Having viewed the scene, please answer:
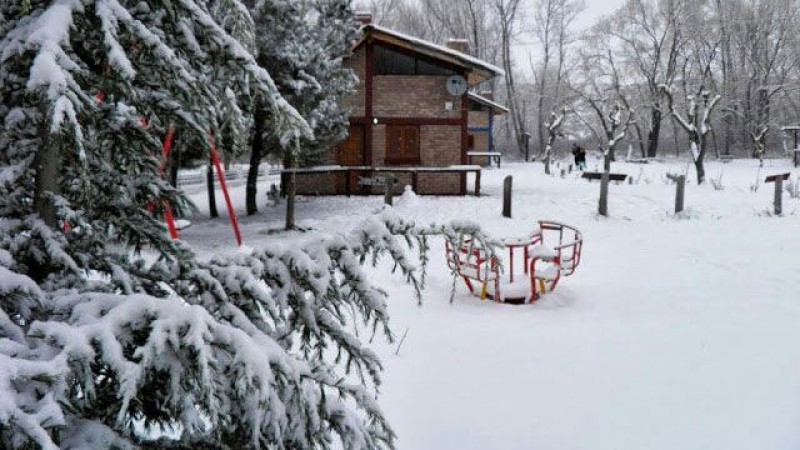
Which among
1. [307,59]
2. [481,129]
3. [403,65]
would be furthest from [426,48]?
[481,129]

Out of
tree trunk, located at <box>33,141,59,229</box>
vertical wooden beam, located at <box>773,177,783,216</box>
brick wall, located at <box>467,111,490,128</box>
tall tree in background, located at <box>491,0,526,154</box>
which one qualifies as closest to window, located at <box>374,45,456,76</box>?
vertical wooden beam, located at <box>773,177,783,216</box>

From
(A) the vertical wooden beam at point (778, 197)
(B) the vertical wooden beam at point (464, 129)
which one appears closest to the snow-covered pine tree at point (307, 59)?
(B) the vertical wooden beam at point (464, 129)

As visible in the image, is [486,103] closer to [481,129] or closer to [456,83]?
[481,129]

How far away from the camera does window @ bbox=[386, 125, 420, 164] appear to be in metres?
24.2

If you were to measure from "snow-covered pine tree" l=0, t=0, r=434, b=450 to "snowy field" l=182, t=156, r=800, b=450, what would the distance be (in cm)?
46

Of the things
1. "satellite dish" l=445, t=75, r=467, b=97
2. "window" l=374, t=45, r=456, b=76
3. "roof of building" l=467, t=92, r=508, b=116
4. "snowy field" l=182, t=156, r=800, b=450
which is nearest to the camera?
"snowy field" l=182, t=156, r=800, b=450

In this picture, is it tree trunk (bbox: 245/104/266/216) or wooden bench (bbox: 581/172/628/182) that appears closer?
tree trunk (bbox: 245/104/266/216)

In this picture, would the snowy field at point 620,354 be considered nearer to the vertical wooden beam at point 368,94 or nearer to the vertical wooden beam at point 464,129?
the vertical wooden beam at point 464,129

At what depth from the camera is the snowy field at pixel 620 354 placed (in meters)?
6.00

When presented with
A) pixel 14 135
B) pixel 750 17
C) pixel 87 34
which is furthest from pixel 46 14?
pixel 750 17

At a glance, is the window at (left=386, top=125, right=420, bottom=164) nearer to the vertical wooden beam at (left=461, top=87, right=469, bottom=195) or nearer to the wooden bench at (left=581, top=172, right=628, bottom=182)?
the vertical wooden beam at (left=461, top=87, right=469, bottom=195)

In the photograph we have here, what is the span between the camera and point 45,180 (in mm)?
2473

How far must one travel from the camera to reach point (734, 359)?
7.70 metres

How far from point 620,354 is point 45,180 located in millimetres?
6803
